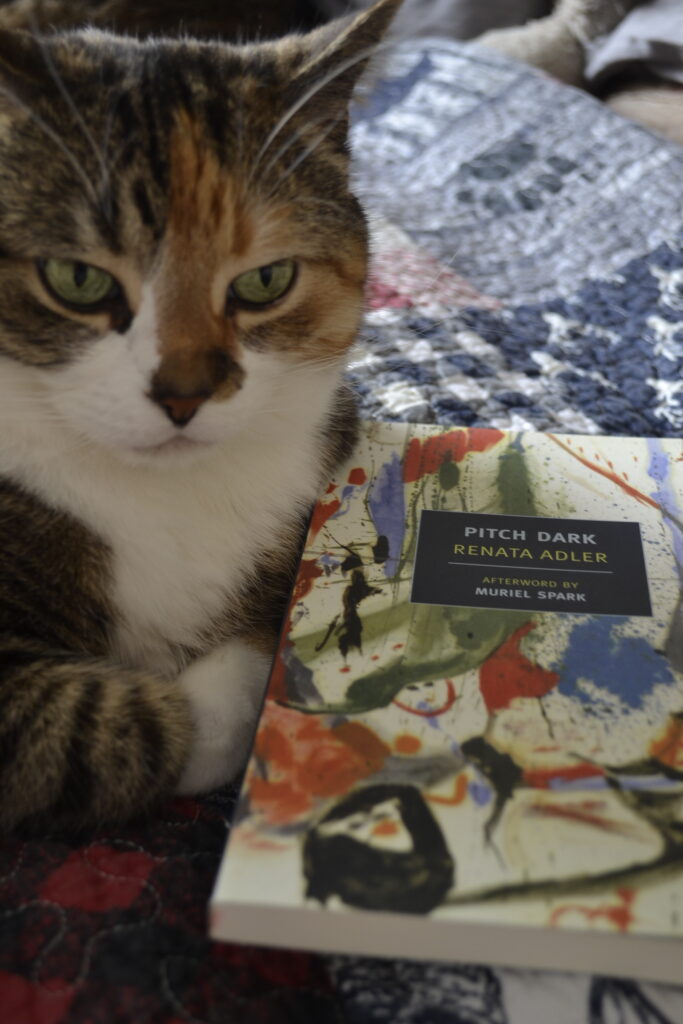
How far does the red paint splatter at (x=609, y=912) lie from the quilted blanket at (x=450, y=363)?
7 cm

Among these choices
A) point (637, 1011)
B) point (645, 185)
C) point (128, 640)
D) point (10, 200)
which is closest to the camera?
point (637, 1011)

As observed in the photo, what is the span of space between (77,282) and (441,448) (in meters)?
0.39

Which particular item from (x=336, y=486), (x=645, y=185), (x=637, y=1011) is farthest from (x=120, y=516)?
(x=645, y=185)

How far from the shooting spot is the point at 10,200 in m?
0.64

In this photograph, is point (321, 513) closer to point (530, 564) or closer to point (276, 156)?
point (530, 564)

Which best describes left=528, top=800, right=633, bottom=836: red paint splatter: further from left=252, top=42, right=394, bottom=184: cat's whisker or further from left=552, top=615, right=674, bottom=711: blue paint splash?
left=252, top=42, right=394, bottom=184: cat's whisker

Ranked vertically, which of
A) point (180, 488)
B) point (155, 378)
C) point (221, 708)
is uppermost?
point (155, 378)

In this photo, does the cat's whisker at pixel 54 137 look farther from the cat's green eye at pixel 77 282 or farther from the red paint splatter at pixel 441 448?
the red paint splatter at pixel 441 448

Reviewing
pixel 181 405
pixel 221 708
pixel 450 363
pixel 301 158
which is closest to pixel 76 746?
pixel 221 708

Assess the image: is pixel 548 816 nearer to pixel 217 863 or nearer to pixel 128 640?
pixel 217 863

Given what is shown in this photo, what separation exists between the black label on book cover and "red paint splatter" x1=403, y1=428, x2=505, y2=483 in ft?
0.24

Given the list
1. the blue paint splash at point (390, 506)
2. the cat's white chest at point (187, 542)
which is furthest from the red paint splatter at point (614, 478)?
the cat's white chest at point (187, 542)

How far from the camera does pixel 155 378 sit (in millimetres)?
632

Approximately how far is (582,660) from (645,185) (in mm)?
1047
